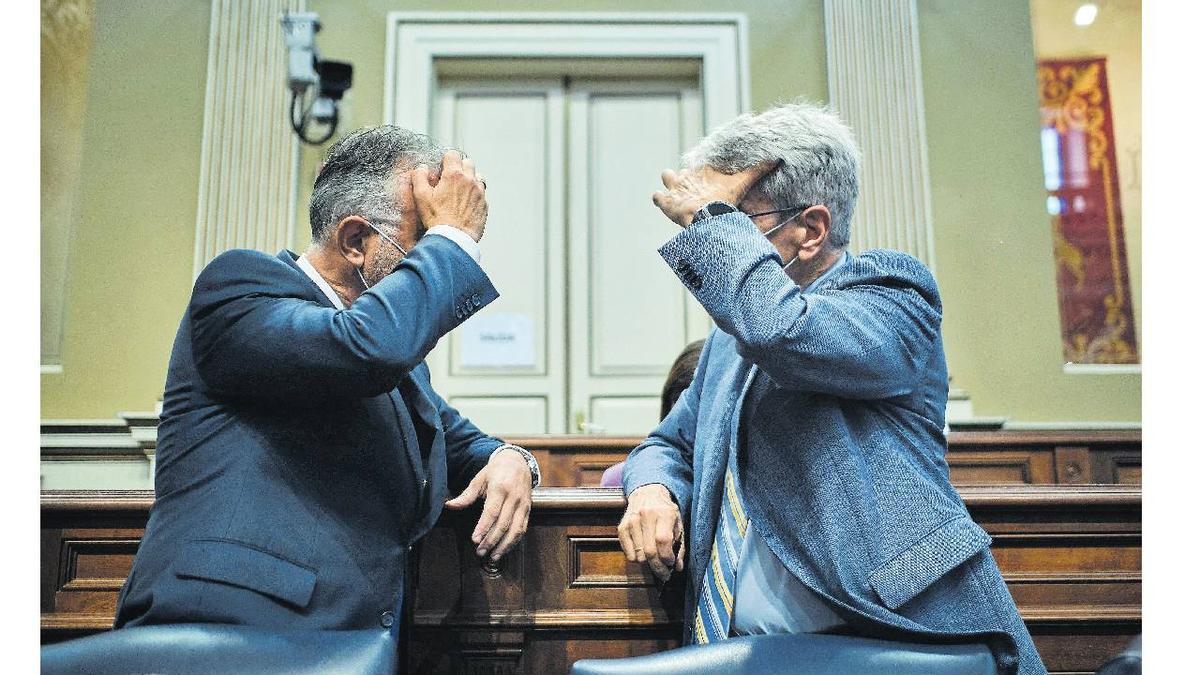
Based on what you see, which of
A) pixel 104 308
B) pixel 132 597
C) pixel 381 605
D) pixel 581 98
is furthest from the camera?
pixel 581 98

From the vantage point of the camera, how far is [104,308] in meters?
4.07

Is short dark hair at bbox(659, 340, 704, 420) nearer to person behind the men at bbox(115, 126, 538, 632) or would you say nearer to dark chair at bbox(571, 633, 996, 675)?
person behind the men at bbox(115, 126, 538, 632)

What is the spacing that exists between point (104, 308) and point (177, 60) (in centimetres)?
120

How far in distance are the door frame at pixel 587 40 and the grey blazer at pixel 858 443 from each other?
3.47 m

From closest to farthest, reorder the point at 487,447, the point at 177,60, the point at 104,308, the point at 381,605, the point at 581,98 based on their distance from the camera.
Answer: the point at 381,605, the point at 487,447, the point at 104,308, the point at 177,60, the point at 581,98

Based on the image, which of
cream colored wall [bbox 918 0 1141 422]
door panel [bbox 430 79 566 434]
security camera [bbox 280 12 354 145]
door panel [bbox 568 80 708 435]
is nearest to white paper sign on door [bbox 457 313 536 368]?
door panel [bbox 430 79 566 434]

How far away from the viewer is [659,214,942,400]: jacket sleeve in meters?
1.09

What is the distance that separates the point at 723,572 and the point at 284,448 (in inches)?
23.4

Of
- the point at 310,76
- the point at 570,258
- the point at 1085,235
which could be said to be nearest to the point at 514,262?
the point at 570,258

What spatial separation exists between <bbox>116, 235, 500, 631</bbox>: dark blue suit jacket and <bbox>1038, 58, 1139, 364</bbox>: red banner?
10.7ft

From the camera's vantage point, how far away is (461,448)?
5.16 feet

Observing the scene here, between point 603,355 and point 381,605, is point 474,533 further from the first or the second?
point 603,355

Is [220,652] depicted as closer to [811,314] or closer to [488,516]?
[488,516]

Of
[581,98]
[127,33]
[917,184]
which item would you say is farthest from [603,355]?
[127,33]
